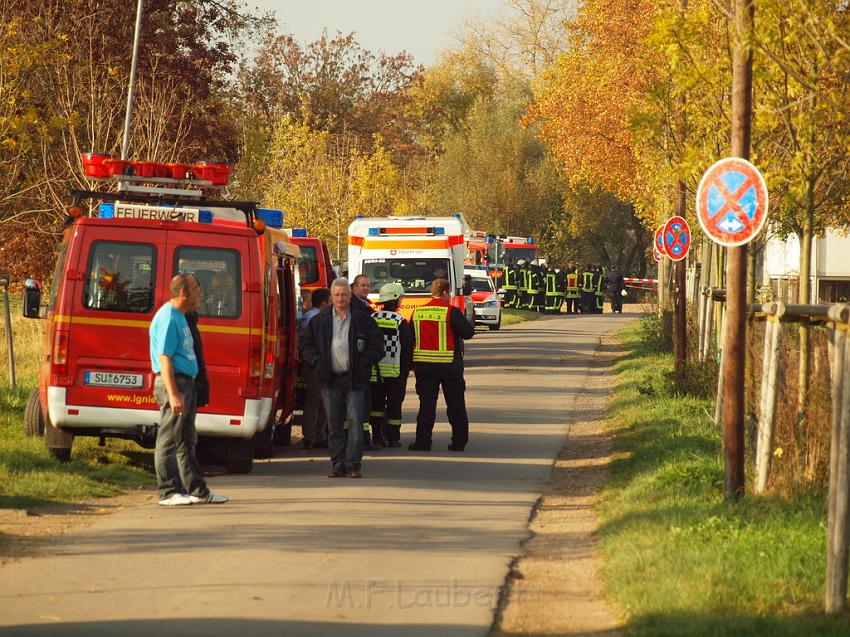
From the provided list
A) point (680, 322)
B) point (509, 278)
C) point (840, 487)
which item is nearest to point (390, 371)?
point (680, 322)

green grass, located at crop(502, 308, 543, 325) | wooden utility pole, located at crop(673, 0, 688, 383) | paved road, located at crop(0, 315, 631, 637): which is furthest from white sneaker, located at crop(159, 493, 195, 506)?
green grass, located at crop(502, 308, 543, 325)

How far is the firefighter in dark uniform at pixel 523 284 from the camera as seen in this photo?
57.1 metres

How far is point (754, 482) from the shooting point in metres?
11.5

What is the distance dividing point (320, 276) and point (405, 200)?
4138 centimetres

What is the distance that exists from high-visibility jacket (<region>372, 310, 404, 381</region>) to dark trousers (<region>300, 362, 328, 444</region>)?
0.65 meters

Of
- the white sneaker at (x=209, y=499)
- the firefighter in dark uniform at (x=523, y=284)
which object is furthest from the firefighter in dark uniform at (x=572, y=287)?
the white sneaker at (x=209, y=499)

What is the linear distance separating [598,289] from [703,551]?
5081 cm

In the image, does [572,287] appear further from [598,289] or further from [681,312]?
[681,312]

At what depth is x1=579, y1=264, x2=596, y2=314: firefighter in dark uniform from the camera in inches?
2307

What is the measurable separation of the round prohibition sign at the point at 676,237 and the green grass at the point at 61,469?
11619 mm

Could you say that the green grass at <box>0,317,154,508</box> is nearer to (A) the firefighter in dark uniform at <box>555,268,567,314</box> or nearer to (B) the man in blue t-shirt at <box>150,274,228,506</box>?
(B) the man in blue t-shirt at <box>150,274,228,506</box>

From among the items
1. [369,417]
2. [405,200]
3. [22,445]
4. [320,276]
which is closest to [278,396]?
[369,417]

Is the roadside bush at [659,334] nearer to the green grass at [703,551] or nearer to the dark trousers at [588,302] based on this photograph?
the green grass at [703,551]

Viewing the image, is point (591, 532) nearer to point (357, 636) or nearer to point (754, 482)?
point (754, 482)
